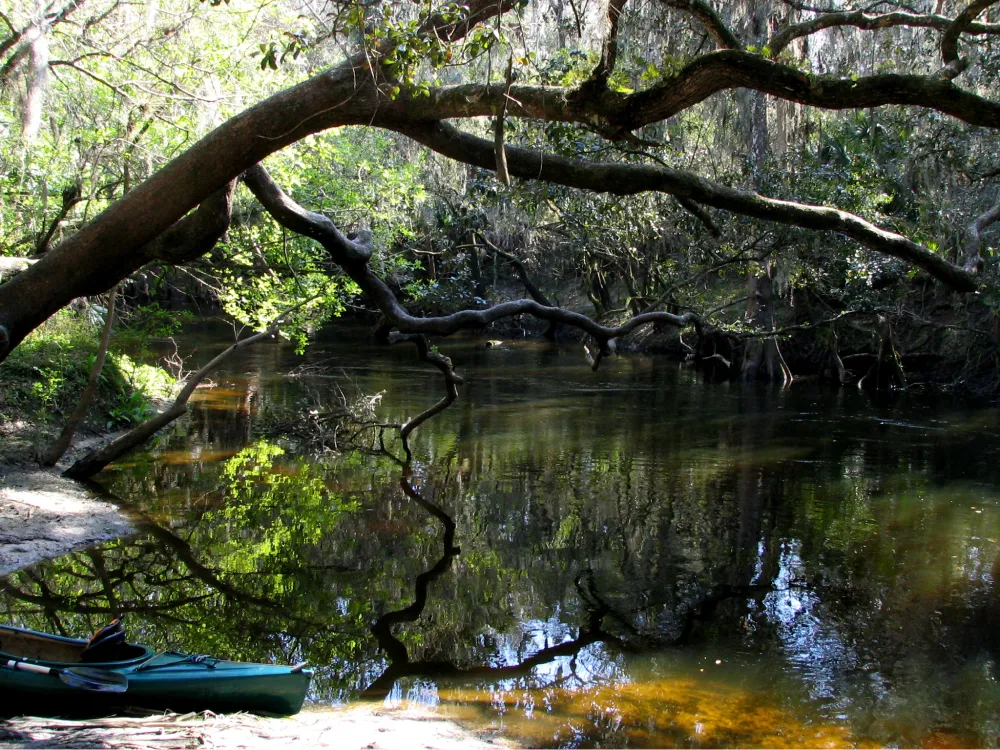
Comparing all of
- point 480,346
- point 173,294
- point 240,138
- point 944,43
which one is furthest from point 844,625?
point 173,294

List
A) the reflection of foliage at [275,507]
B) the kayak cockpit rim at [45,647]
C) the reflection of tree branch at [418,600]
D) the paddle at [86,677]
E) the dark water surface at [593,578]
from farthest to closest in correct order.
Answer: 1. the reflection of foliage at [275,507]
2. the reflection of tree branch at [418,600]
3. the dark water surface at [593,578]
4. the kayak cockpit rim at [45,647]
5. the paddle at [86,677]

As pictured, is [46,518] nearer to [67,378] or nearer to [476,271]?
[67,378]

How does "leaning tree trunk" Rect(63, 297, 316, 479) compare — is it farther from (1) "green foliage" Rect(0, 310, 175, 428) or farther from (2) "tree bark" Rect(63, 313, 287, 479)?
(1) "green foliage" Rect(0, 310, 175, 428)

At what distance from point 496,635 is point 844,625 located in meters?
2.90

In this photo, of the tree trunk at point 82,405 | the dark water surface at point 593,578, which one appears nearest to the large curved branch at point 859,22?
the dark water surface at point 593,578

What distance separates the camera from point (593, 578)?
8.14m

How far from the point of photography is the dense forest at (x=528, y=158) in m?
5.59

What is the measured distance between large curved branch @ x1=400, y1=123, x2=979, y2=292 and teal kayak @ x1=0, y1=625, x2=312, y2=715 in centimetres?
366

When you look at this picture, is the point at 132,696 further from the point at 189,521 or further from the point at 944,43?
the point at 944,43

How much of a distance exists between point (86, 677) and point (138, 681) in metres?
0.28

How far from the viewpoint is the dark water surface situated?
19.0 feet

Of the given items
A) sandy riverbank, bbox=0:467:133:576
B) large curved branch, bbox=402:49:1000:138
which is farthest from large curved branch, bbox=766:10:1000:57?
sandy riverbank, bbox=0:467:133:576

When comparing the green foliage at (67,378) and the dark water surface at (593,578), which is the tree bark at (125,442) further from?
the green foliage at (67,378)

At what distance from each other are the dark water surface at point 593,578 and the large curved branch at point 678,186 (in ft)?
9.86
